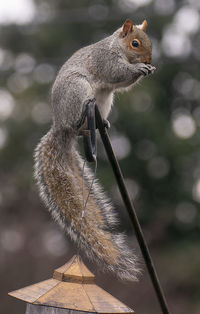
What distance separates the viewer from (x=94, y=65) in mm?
2766

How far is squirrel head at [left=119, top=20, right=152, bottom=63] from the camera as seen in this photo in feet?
8.48

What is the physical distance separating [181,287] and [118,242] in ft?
21.1

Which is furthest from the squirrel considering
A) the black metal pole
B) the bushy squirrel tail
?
the black metal pole

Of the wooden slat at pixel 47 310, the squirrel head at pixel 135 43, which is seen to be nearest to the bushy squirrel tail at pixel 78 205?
the wooden slat at pixel 47 310

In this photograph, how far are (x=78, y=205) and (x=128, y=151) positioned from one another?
7.27 metres

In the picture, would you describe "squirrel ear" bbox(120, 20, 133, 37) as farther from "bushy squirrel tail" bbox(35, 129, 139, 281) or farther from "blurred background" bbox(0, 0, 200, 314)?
"blurred background" bbox(0, 0, 200, 314)

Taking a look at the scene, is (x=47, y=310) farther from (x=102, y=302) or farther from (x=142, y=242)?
(x=142, y=242)

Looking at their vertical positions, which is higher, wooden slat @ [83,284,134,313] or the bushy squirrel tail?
the bushy squirrel tail

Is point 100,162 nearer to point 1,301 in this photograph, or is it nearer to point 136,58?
point 1,301

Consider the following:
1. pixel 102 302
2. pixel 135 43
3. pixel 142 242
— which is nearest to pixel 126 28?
pixel 135 43

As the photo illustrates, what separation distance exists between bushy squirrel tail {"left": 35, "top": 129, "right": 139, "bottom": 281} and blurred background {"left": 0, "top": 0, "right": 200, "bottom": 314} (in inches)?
177

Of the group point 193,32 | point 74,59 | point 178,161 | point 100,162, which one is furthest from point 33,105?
point 74,59

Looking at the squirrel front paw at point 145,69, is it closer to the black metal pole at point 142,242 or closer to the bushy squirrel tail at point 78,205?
the bushy squirrel tail at point 78,205

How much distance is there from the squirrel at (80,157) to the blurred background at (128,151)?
3985 mm
